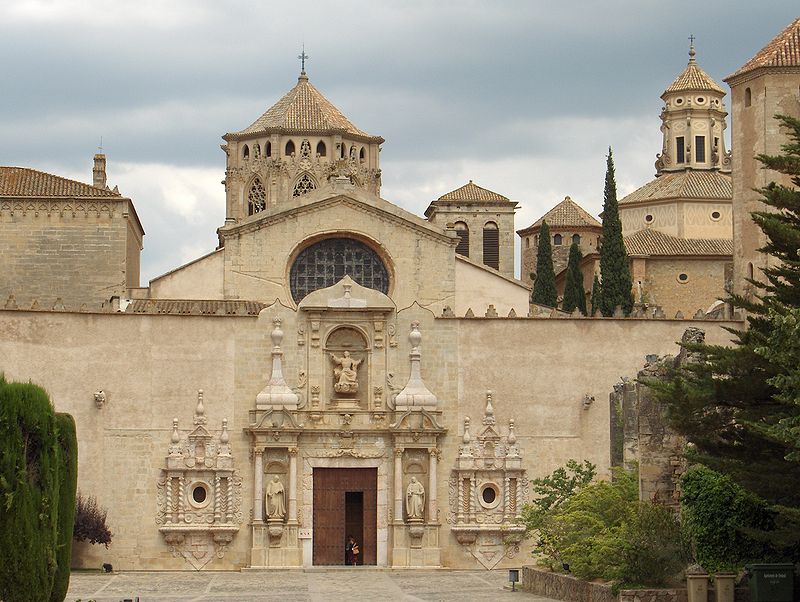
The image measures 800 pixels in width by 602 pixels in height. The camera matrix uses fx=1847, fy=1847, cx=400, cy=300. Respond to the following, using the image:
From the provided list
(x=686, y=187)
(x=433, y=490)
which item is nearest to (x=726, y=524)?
(x=433, y=490)

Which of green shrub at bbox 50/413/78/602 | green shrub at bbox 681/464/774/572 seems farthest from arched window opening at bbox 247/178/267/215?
green shrub at bbox 681/464/774/572

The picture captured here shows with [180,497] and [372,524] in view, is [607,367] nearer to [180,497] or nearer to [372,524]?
[372,524]

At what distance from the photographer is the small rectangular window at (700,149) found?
9169 centimetres

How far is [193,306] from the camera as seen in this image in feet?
158

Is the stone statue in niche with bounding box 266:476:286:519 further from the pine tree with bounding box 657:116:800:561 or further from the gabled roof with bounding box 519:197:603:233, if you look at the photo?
the gabled roof with bounding box 519:197:603:233

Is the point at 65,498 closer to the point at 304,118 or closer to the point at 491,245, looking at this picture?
the point at 304,118

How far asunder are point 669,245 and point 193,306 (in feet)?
115

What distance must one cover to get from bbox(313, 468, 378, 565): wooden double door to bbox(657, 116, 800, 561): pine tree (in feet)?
47.9

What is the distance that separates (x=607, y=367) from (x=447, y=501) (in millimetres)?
4805

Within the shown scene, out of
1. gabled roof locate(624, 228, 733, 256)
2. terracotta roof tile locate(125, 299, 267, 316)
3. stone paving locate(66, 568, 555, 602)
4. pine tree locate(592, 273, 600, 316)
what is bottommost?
stone paving locate(66, 568, 555, 602)

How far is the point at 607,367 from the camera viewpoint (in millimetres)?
42531

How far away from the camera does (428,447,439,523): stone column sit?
41844 mm

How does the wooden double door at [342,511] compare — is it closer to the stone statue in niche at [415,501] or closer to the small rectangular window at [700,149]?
the stone statue in niche at [415,501]

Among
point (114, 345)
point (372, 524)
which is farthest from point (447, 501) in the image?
point (114, 345)
